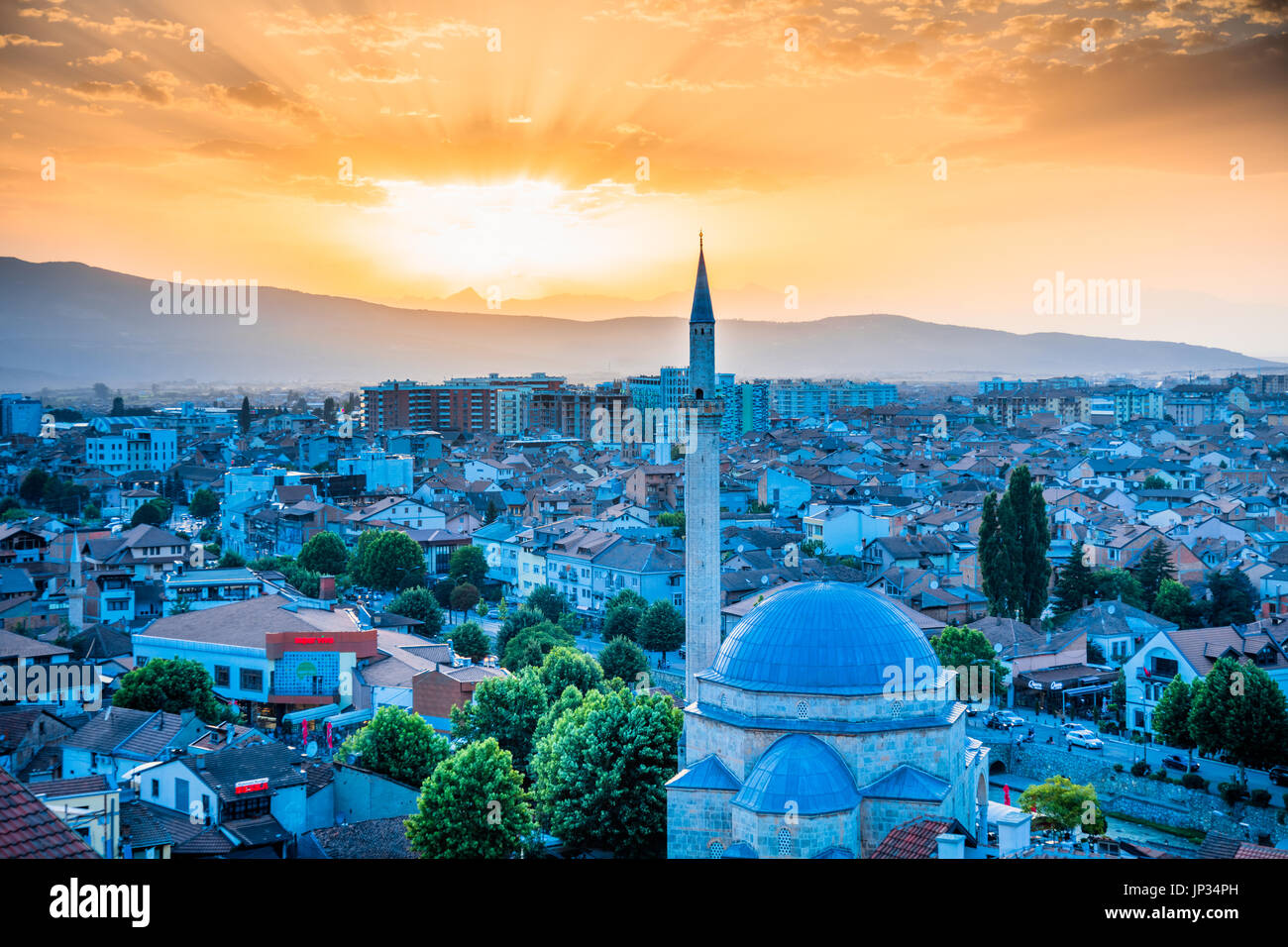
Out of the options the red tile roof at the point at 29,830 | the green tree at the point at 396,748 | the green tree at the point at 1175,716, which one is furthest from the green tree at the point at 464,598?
the red tile roof at the point at 29,830

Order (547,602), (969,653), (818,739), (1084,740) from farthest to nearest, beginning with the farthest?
(547,602), (969,653), (1084,740), (818,739)

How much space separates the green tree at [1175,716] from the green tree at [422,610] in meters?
13.6

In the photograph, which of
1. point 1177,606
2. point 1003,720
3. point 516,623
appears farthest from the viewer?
point 1177,606

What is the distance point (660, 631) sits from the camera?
22.2 meters

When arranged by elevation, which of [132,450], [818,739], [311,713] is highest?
[132,450]

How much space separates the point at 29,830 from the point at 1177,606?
23134 millimetres

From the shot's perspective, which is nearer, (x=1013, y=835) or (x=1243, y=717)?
(x=1013, y=835)

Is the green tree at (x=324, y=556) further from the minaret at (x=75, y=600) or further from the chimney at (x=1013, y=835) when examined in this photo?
the chimney at (x=1013, y=835)

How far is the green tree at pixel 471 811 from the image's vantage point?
36.6ft

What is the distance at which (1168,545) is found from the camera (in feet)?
88.5

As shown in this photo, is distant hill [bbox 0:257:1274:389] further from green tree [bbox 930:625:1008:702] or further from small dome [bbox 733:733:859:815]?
small dome [bbox 733:733:859:815]

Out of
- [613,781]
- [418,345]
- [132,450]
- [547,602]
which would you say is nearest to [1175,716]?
[613,781]

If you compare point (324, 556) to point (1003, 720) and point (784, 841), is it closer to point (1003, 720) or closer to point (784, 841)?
point (1003, 720)
